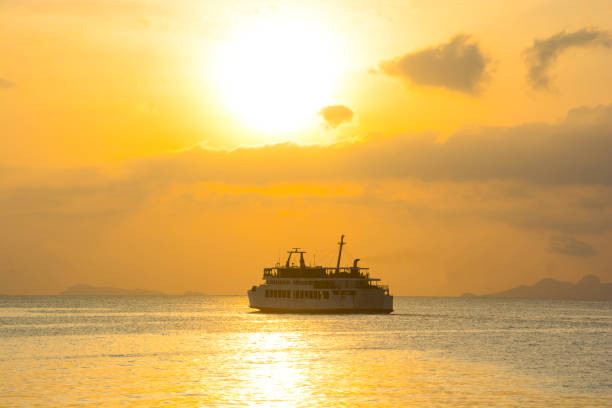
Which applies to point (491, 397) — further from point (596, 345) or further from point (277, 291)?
point (277, 291)

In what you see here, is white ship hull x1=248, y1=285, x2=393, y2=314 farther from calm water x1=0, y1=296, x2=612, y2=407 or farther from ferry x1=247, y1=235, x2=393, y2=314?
calm water x1=0, y1=296, x2=612, y2=407

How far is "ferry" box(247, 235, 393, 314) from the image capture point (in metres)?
128

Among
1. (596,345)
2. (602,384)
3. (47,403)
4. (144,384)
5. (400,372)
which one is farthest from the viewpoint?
(596,345)

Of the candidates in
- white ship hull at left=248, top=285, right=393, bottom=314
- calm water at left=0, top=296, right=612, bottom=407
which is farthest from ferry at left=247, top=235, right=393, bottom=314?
calm water at left=0, top=296, right=612, bottom=407

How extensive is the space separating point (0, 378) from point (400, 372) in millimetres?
26964

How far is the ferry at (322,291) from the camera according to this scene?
5049 inches

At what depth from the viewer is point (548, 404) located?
38188mm

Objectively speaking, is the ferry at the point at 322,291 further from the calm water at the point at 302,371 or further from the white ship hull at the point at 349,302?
the calm water at the point at 302,371

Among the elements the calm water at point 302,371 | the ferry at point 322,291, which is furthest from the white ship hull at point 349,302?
the calm water at point 302,371

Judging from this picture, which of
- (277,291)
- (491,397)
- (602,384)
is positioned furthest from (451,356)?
(277,291)

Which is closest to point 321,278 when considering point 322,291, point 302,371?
point 322,291

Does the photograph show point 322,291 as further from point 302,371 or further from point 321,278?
point 302,371

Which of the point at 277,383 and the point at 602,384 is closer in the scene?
the point at 277,383

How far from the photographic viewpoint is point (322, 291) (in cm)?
13000
